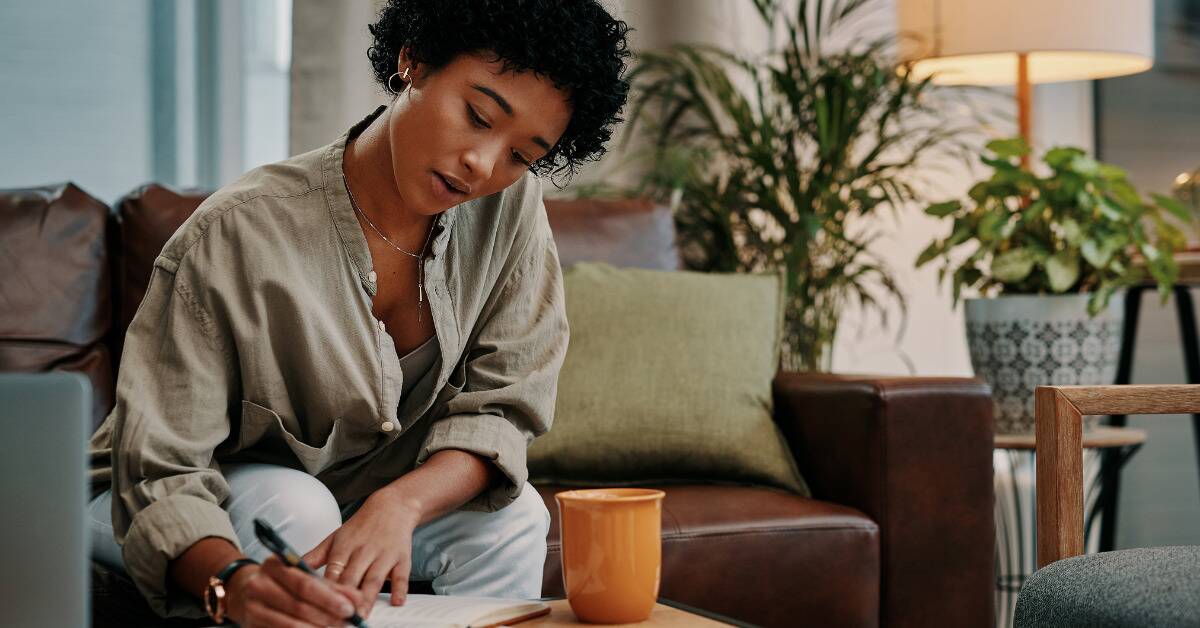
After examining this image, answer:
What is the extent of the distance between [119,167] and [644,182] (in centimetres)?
120

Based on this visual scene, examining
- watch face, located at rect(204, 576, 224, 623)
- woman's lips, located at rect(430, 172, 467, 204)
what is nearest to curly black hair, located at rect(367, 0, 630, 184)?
woman's lips, located at rect(430, 172, 467, 204)

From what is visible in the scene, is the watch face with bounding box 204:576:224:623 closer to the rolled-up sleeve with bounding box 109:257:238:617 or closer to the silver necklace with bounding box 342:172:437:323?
the rolled-up sleeve with bounding box 109:257:238:617

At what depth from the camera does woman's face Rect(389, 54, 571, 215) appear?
113cm

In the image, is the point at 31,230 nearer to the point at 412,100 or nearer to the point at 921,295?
the point at 412,100

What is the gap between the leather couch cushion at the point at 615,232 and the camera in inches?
84.1

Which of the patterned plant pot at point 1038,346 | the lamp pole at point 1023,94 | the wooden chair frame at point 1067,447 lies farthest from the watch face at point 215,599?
the lamp pole at point 1023,94

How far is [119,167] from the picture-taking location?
2.61 metres

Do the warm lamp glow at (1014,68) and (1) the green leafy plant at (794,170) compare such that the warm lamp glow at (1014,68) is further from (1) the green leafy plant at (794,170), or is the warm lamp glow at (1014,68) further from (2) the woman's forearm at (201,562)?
(2) the woman's forearm at (201,562)

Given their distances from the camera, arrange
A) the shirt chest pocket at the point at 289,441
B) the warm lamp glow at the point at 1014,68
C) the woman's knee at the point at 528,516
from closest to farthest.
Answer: the shirt chest pocket at the point at 289,441 → the woman's knee at the point at 528,516 → the warm lamp glow at the point at 1014,68

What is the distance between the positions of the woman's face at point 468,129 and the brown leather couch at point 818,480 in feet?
2.18

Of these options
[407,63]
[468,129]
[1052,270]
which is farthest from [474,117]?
[1052,270]

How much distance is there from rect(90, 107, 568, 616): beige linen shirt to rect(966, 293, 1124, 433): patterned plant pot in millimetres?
1128

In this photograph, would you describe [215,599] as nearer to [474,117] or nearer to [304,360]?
[304,360]

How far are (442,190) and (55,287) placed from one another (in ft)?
2.94
